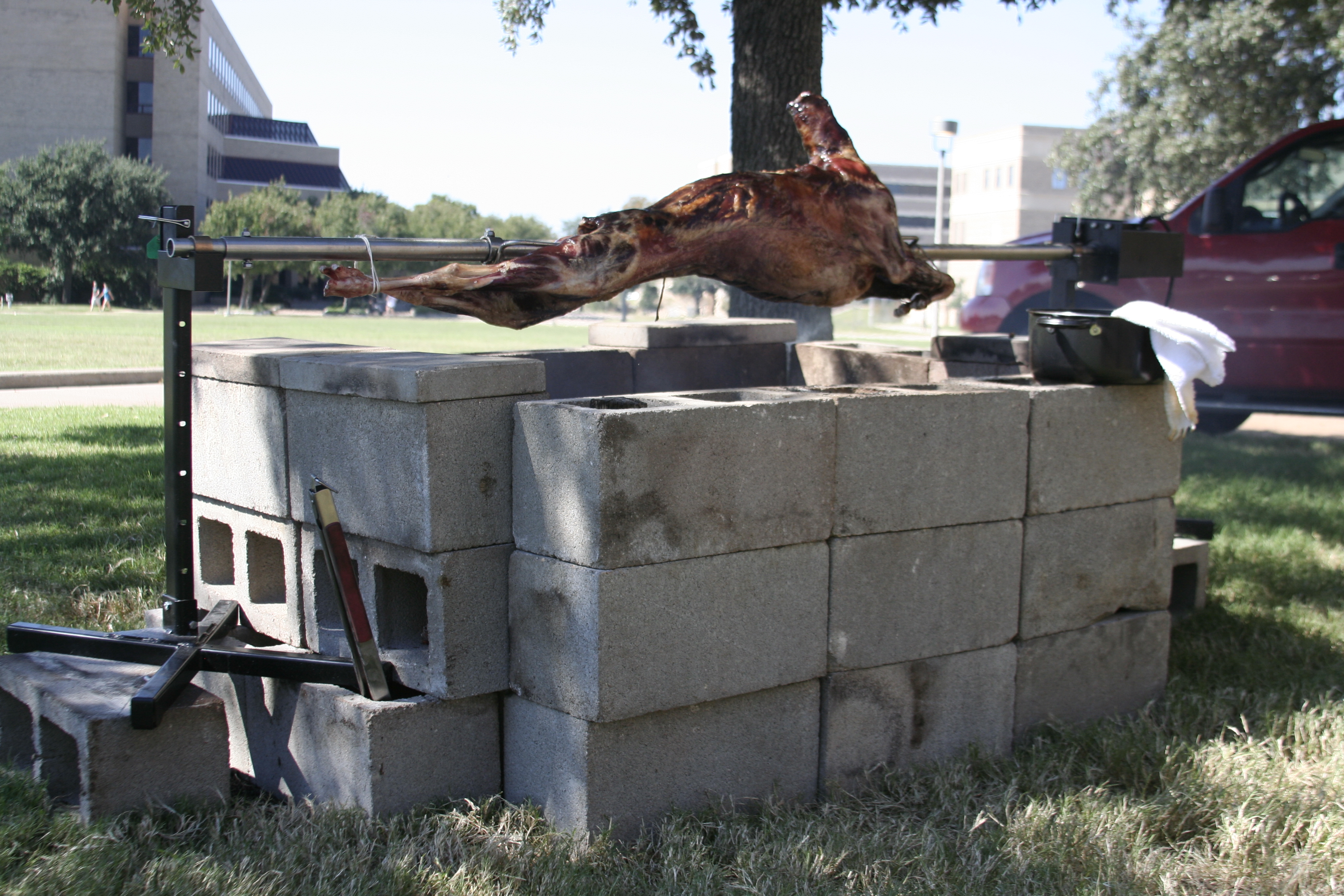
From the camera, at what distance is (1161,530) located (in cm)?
434

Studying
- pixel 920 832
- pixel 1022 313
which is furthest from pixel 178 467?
pixel 1022 313

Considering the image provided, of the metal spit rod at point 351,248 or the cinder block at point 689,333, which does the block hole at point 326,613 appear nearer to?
the metal spit rod at point 351,248

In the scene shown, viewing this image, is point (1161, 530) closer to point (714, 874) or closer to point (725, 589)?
point (725, 589)

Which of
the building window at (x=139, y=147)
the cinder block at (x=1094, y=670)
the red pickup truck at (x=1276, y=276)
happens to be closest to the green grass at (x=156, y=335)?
the cinder block at (x=1094, y=670)

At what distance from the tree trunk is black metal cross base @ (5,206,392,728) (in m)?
4.75

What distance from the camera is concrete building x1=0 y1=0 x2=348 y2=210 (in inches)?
1768

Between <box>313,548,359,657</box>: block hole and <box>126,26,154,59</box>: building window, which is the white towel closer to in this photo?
<box>313,548,359,657</box>: block hole

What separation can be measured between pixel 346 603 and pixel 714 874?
116 centimetres

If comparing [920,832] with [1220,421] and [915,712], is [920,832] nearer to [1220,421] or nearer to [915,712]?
[915,712]

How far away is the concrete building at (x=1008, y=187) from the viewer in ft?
268

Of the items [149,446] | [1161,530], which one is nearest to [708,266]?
[1161,530]

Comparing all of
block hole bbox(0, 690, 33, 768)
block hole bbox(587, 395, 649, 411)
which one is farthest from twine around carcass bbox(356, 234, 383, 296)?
block hole bbox(0, 690, 33, 768)

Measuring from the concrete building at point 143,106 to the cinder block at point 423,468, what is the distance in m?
40.9

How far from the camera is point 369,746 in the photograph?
3.11 m
